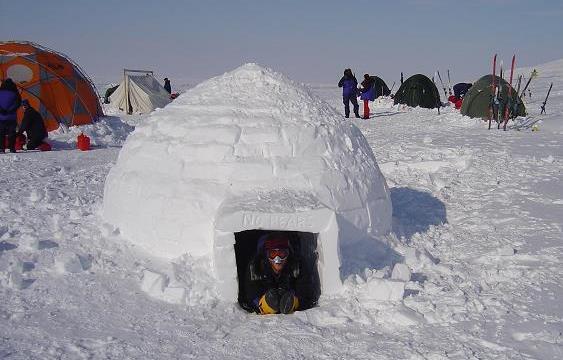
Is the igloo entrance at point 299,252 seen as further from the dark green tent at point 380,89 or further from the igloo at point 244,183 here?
the dark green tent at point 380,89

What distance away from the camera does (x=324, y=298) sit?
407 centimetres

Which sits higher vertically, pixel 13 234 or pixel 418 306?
pixel 13 234

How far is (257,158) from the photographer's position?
448cm

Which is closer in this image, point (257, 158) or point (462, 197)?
point (257, 158)

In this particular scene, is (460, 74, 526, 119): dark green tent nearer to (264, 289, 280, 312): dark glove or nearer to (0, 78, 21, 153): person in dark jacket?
(0, 78, 21, 153): person in dark jacket

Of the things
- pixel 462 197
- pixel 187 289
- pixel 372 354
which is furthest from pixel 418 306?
pixel 462 197

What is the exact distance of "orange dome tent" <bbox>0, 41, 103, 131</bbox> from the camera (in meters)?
11.4

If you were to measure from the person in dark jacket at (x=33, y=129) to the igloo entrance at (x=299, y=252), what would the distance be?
647cm

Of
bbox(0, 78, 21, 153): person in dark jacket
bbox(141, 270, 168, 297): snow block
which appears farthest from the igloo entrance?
bbox(0, 78, 21, 153): person in dark jacket

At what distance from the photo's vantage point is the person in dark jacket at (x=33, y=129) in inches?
387

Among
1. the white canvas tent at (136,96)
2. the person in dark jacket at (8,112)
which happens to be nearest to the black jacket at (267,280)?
the person in dark jacket at (8,112)

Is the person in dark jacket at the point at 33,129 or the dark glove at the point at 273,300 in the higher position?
the person in dark jacket at the point at 33,129

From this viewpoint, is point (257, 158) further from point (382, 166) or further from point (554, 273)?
point (382, 166)

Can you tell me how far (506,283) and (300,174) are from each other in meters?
1.90
